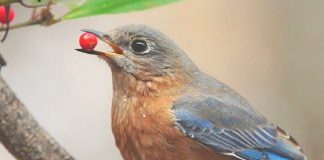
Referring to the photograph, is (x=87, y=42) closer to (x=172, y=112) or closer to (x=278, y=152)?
(x=172, y=112)

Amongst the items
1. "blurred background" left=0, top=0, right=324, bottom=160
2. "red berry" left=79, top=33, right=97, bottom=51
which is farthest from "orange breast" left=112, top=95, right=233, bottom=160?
"blurred background" left=0, top=0, right=324, bottom=160

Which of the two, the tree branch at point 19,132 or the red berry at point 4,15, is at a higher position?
the red berry at point 4,15

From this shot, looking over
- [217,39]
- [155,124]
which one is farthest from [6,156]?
[155,124]

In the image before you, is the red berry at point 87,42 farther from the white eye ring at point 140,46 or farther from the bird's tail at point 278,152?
the bird's tail at point 278,152

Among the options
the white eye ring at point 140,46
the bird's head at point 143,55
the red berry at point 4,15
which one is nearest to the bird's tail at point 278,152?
the bird's head at point 143,55

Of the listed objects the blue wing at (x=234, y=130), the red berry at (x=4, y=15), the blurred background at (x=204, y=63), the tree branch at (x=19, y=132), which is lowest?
the tree branch at (x=19, y=132)

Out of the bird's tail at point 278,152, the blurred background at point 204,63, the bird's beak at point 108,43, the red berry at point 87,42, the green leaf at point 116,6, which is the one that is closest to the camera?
the green leaf at point 116,6

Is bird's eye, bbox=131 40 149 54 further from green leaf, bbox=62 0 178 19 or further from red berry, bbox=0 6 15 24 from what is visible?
green leaf, bbox=62 0 178 19

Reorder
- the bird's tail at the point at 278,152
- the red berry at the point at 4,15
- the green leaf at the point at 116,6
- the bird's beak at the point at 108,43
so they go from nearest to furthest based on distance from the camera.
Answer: the green leaf at the point at 116,6 < the red berry at the point at 4,15 < the bird's beak at the point at 108,43 < the bird's tail at the point at 278,152

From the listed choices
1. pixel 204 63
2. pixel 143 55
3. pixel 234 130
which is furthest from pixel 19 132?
pixel 204 63
